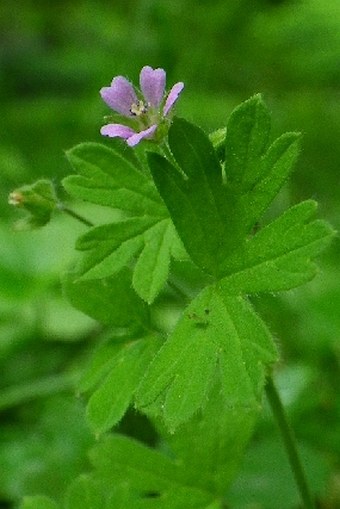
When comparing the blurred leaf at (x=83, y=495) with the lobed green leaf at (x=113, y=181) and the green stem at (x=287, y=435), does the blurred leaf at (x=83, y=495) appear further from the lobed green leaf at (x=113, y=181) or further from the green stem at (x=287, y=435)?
the lobed green leaf at (x=113, y=181)

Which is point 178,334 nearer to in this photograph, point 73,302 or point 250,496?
point 73,302

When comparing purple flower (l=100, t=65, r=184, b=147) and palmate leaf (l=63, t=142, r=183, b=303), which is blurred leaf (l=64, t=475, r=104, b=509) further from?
purple flower (l=100, t=65, r=184, b=147)

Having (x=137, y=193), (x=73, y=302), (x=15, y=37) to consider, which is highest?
(x=15, y=37)

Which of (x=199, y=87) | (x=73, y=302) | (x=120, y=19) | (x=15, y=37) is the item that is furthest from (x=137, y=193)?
(x=15, y=37)

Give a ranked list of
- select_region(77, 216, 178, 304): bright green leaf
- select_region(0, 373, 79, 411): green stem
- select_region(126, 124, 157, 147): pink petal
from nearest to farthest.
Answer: select_region(126, 124, 157, 147): pink petal → select_region(77, 216, 178, 304): bright green leaf → select_region(0, 373, 79, 411): green stem

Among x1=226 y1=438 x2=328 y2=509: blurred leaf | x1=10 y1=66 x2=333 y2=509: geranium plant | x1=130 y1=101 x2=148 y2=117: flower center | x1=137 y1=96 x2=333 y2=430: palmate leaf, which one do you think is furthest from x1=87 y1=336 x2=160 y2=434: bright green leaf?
x1=226 y1=438 x2=328 y2=509: blurred leaf

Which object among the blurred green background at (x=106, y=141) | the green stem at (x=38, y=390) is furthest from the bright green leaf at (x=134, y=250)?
the green stem at (x=38, y=390)

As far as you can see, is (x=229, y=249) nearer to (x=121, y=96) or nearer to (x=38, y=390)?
(x=121, y=96)

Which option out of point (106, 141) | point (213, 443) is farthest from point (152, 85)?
point (106, 141)
